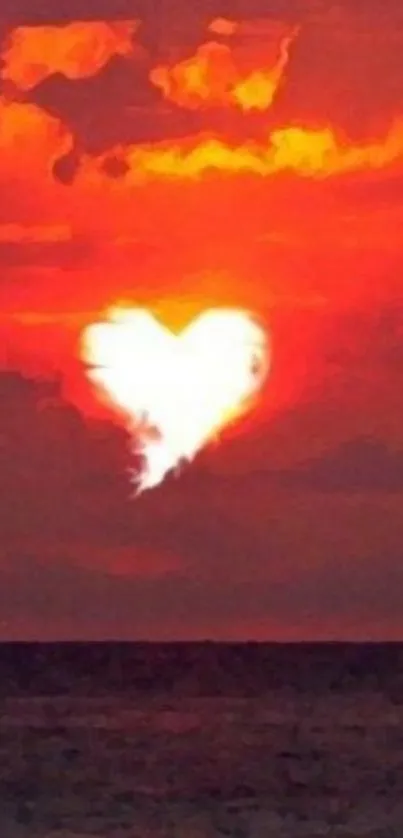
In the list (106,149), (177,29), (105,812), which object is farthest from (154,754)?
(177,29)

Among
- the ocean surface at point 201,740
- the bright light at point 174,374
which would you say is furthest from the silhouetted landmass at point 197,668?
the bright light at point 174,374

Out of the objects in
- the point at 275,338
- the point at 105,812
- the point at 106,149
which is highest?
the point at 106,149

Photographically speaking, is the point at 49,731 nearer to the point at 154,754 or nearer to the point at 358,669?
the point at 154,754

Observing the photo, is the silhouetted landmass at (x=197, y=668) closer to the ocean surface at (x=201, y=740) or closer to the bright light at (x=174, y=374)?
the ocean surface at (x=201, y=740)

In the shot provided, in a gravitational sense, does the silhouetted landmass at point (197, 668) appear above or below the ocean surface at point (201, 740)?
above

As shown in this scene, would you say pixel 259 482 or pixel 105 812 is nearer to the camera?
pixel 105 812

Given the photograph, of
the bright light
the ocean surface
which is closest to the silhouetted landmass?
the ocean surface

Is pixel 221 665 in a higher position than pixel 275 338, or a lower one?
lower
